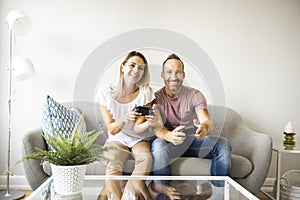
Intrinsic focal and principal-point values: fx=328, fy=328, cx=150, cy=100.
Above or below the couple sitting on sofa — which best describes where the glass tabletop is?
below

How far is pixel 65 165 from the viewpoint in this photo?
132 cm

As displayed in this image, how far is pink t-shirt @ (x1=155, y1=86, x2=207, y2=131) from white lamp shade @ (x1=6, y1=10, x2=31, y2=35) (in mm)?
1060

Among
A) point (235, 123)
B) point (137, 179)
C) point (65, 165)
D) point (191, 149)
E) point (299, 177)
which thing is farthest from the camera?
point (299, 177)

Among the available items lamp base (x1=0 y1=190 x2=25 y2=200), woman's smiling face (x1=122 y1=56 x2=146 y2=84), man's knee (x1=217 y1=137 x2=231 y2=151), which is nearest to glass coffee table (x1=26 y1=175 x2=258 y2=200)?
man's knee (x1=217 y1=137 x2=231 y2=151)

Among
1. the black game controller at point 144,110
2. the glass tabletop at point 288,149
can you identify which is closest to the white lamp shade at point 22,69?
the black game controller at point 144,110

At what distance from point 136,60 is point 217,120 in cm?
83

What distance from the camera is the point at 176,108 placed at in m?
2.33

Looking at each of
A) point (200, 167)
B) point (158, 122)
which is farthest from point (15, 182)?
point (200, 167)

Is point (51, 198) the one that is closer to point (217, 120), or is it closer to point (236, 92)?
point (217, 120)

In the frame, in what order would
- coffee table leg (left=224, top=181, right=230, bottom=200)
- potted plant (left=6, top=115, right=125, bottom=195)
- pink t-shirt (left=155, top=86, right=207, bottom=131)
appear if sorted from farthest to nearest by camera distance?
pink t-shirt (left=155, top=86, right=207, bottom=131)
coffee table leg (left=224, top=181, right=230, bottom=200)
potted plant (left=6, top=115, right=125, bottom=195)

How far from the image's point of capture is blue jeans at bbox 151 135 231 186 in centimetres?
203

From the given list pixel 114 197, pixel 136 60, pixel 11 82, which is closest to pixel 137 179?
pixel 114 197

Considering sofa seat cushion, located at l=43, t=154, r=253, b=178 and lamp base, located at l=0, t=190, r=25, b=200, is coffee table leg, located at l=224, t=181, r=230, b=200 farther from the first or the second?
lamp base, located at l=0, t=190, r=25, b=200

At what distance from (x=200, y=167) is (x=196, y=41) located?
1.15 metres
